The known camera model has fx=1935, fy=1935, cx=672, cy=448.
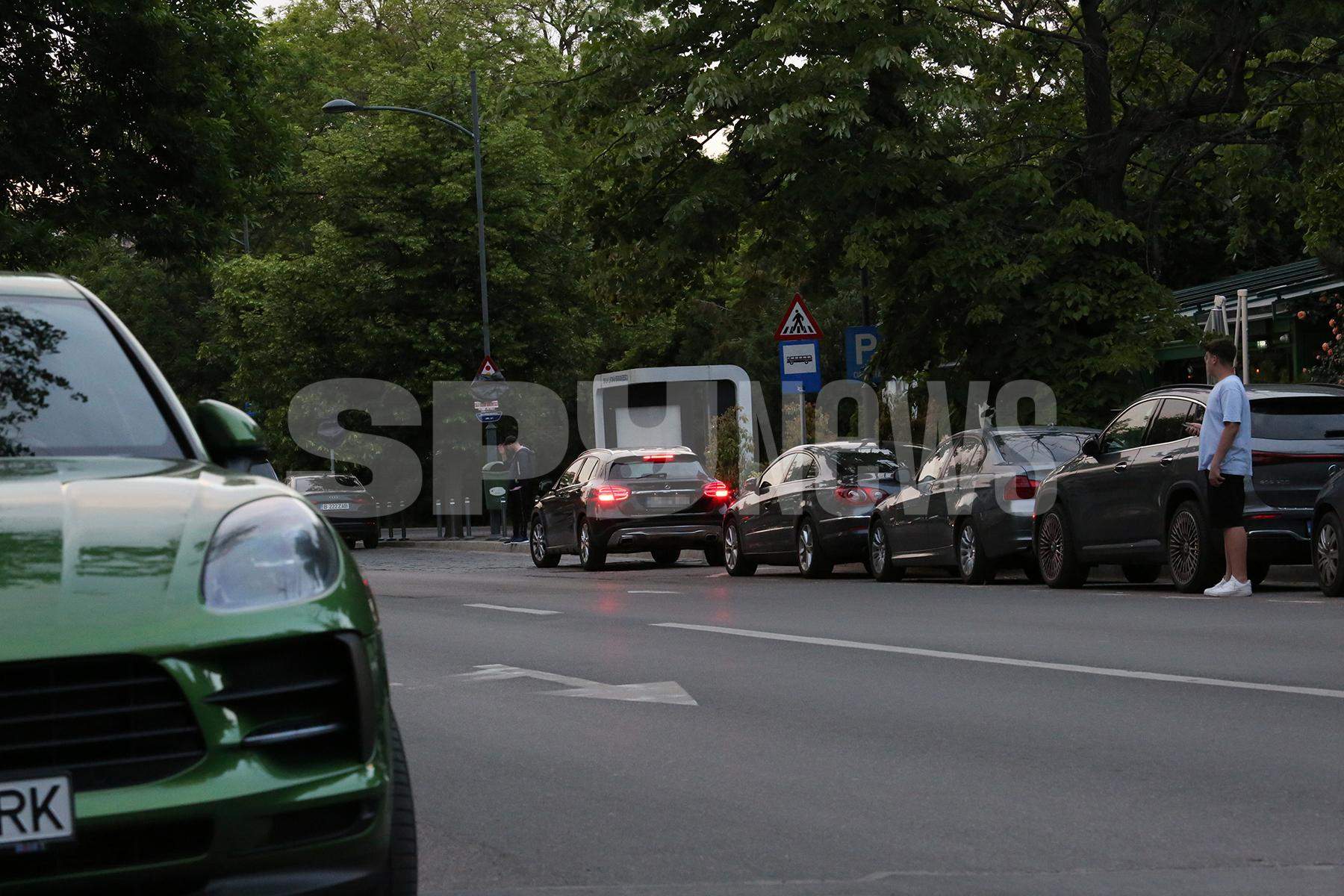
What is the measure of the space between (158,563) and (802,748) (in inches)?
163

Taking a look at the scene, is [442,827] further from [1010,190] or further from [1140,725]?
[1010,190]

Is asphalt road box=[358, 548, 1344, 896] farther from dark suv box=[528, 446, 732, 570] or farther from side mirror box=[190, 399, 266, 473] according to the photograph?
dark suv box=[528, 446, 732, 570]

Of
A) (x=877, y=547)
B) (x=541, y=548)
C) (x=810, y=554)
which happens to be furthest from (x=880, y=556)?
(x=541, y=548)

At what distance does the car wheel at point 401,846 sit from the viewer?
404 cm

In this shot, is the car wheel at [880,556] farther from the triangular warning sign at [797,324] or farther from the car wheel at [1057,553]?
the triangular warning sign at [797,324]

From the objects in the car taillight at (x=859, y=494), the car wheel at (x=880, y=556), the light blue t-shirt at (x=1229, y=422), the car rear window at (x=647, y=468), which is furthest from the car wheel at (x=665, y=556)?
the light blue t-shirt at (x=1229, y=422)

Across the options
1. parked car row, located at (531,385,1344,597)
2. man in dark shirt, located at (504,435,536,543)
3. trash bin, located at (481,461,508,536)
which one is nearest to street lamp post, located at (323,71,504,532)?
trash bin, located at (481,461,508,536)

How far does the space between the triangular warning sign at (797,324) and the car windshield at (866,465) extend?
3.66 meters

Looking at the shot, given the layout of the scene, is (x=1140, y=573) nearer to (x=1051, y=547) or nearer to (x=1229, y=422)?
(x=1051, y=547)

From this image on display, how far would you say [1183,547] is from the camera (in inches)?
612

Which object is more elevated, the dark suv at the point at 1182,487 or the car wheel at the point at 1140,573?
the dark suv at the point at 1182,487

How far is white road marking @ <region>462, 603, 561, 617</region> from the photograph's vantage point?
15523mm

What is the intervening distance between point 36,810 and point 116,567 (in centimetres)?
52

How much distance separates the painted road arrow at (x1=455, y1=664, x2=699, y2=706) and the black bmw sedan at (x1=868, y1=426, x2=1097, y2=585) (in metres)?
8.26
